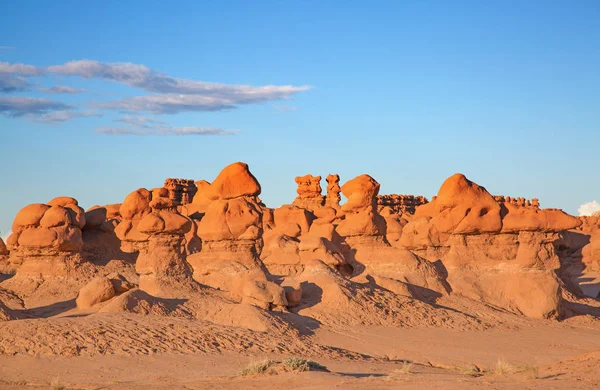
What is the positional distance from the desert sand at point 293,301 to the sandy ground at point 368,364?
A: 6 cm

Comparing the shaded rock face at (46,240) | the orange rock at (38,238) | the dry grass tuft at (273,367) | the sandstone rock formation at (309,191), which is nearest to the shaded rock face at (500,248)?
the shaded rock face at (46,240)

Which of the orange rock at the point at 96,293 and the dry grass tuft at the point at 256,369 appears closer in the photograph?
the dry grass tuft at the point at 256,369

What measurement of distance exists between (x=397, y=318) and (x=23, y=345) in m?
9.01

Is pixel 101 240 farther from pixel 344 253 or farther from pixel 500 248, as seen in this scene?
pixel 500 248

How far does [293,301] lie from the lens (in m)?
21.6

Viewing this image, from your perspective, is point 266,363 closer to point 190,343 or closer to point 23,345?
point 190,343

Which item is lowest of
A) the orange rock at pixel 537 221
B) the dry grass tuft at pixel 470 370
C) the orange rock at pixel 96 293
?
the dry grass tuft at pixel 470 370

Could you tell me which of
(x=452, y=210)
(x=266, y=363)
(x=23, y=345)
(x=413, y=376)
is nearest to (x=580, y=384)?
(x=413, y=376)

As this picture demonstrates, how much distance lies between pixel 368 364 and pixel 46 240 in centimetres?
1384

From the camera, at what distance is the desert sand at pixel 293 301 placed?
15266 mm

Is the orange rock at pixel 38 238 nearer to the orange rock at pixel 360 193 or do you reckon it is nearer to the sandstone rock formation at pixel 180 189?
the orange rock at pixel 360 193

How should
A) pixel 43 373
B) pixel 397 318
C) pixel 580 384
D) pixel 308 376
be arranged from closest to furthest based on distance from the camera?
pixel 580 384, pixel 308 376, pixel 43 373, pixel 397 318

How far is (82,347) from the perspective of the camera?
54.1 ft

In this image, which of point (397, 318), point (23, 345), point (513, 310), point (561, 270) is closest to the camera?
point (23, 345)
